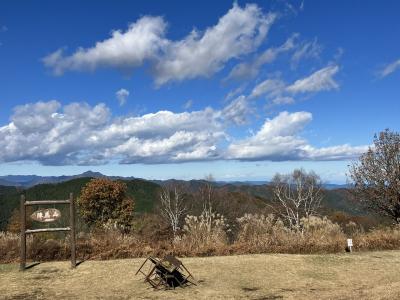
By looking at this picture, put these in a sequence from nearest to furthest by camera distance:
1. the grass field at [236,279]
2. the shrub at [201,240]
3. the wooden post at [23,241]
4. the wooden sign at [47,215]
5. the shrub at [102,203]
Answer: the grass field at [236,279]
the wooden post at [23,241]
the wooden sign at [47,215]
the shrub at [201,240]
the shrub at [102,203]

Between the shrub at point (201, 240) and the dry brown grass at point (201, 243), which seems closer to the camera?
the dry brown grass at point (201, 243)

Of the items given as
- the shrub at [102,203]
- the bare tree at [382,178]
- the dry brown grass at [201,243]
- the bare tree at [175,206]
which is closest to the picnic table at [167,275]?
the dry brown grass at [201,243]

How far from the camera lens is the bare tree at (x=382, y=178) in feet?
68.2

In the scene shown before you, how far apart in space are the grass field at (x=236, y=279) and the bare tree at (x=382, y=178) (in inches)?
283

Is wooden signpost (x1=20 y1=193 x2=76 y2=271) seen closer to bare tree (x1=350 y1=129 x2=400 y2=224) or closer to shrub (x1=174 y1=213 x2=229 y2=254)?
shrub (x1=174 y1=213 x2=229 y2=254)

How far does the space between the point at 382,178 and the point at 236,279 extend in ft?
40.6

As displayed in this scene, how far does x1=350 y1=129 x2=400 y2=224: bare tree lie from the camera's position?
68.2 ft

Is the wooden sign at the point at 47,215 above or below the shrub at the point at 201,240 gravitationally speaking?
above

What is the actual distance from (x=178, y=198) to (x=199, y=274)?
5469 centimetres

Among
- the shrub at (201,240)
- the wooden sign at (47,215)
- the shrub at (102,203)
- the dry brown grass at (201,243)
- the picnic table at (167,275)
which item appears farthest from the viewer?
the shrub at (102,203)

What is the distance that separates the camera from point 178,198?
66.2 meters

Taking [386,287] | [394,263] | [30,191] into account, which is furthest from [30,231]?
[30,191]

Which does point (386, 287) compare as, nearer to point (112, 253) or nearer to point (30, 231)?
point (112, 253)

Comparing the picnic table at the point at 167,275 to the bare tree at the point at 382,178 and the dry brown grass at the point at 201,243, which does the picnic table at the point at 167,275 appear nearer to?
the dry brown grass at the point at 201,243
